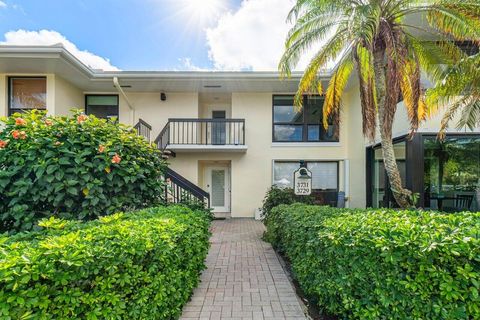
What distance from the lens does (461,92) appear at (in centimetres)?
620

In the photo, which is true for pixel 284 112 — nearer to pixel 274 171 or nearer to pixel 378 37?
pixel 274 171

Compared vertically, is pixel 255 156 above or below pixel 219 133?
below

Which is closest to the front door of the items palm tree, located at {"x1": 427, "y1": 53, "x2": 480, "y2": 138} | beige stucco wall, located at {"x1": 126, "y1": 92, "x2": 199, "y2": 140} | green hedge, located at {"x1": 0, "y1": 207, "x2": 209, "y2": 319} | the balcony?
the balcony

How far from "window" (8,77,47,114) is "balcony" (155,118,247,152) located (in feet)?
15.5

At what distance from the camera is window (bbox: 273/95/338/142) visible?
40.0 ft

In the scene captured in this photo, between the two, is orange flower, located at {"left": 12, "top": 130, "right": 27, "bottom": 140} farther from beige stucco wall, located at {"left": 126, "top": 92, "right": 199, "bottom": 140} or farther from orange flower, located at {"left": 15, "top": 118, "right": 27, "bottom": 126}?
beige stucco wall, located at {"left": 126, "top": 92, "right": 199, "bottom": 140}

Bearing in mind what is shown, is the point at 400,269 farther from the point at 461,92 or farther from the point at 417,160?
the point at 417,160

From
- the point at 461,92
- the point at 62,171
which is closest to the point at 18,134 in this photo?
the point at 62,171

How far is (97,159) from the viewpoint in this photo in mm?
4031

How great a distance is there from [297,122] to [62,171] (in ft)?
33.4

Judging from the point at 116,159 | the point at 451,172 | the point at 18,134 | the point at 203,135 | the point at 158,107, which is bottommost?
the point at 451,172

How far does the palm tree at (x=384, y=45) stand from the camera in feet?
18.0

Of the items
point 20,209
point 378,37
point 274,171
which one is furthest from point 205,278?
point 274,171

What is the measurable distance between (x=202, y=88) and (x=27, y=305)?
1075 centimetres
